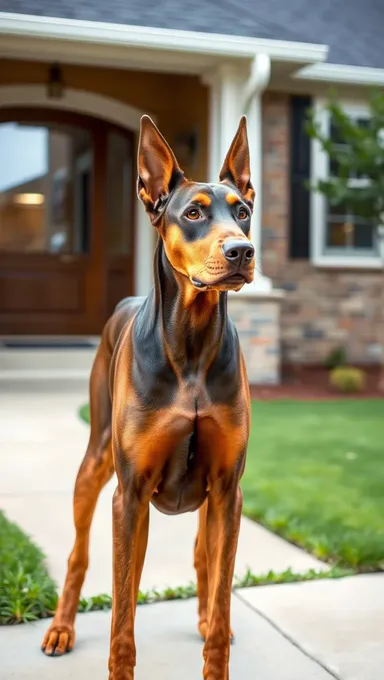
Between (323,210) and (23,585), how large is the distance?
29.9 ft

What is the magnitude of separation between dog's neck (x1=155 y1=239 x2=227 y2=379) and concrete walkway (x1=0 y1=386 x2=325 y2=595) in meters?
1.48

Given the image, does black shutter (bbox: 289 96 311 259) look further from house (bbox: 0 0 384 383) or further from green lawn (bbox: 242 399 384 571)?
green lawn (bbox: 242 399 384 571)

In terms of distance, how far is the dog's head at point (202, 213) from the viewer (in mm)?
2043

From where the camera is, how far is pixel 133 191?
11805 mm

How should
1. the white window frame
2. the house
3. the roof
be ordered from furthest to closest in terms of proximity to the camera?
the white window frame
the house
the roof

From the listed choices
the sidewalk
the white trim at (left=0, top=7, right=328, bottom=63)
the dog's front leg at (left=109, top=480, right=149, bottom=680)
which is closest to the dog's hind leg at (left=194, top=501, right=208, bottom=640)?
the sidewalk

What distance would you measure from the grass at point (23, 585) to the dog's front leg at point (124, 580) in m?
0.81

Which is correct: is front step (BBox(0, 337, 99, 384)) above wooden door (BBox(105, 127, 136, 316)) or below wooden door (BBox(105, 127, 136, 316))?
below

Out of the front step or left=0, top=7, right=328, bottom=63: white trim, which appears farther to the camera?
the front step

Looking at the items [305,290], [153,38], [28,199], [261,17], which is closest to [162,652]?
[153,38]

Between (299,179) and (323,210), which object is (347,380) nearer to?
(323,210)

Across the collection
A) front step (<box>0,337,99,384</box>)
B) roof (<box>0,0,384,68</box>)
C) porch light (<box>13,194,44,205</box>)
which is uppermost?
roof (<box>0,0,384,68</box>)

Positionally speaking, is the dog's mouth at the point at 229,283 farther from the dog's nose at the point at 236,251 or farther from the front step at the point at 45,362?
the front step at the point at 45,362

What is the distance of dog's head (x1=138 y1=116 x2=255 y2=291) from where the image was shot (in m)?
2.04
